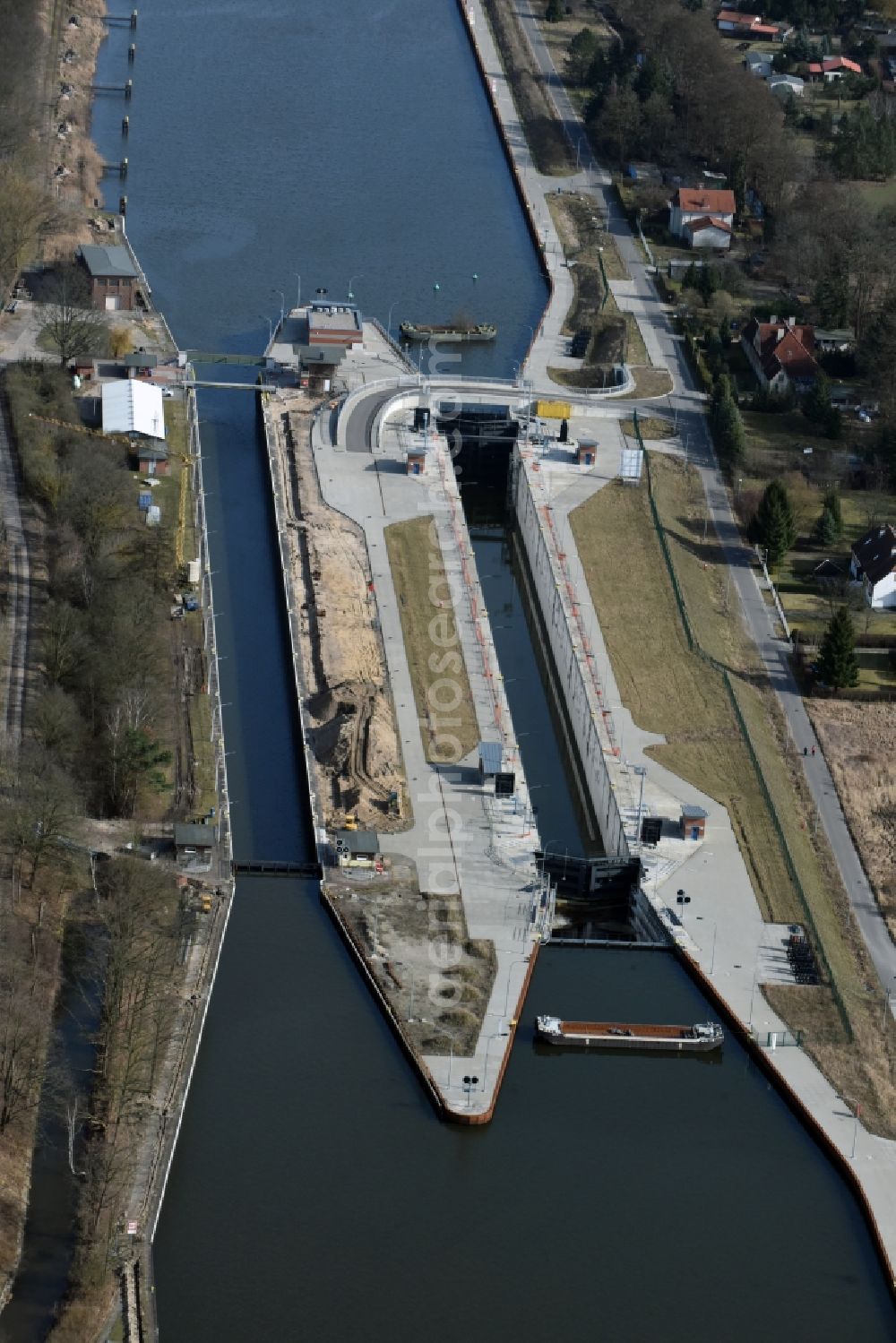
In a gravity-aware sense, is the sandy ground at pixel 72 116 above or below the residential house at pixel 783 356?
below

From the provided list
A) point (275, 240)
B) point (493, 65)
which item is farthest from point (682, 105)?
point (275, 240)

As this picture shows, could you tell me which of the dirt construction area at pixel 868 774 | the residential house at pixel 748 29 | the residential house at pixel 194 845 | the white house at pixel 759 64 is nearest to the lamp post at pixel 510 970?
the residential house at pixel 194 845

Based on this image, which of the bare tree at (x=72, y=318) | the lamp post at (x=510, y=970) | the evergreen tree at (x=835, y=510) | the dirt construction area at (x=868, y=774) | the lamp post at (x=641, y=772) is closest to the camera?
the lamp post at (x=510, y=970)

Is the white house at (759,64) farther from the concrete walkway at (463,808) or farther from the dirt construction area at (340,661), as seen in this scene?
the concrete walkway at (463,808)

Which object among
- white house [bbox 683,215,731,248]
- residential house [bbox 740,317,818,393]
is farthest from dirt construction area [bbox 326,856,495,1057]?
white house [bbox 683,215,731,248]

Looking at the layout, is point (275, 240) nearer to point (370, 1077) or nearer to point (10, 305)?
point (10, 305)

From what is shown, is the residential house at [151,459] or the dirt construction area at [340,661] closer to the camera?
the dirt construction area at [340,661]
